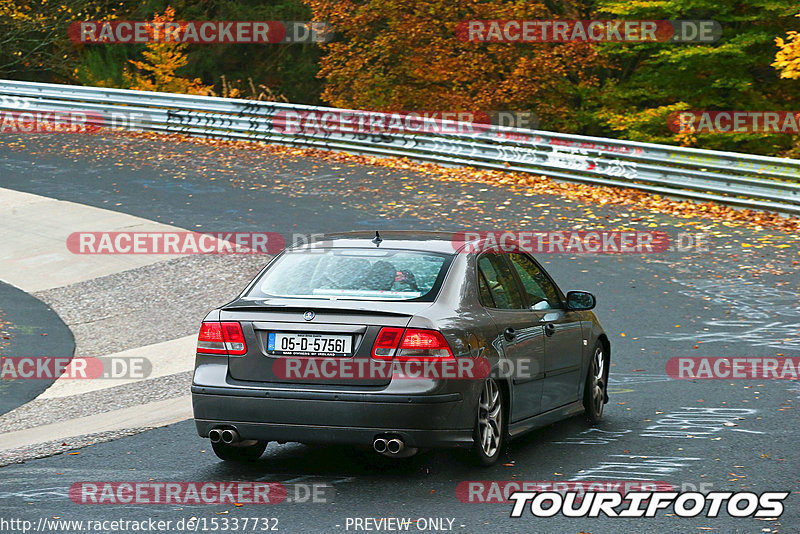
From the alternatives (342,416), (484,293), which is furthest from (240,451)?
(484,293)

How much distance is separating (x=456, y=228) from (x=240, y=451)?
33.8ft

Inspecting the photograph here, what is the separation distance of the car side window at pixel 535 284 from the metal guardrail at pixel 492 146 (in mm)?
10734

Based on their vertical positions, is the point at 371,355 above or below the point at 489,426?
above

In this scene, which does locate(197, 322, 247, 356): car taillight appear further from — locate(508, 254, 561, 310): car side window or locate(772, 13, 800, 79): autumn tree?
locate(772, 13, 800, 79): autumn tree

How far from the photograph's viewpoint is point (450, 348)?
6711mm

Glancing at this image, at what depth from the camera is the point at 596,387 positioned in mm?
8930

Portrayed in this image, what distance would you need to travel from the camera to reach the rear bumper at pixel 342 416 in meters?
6.59

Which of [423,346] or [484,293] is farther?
[484,293]
